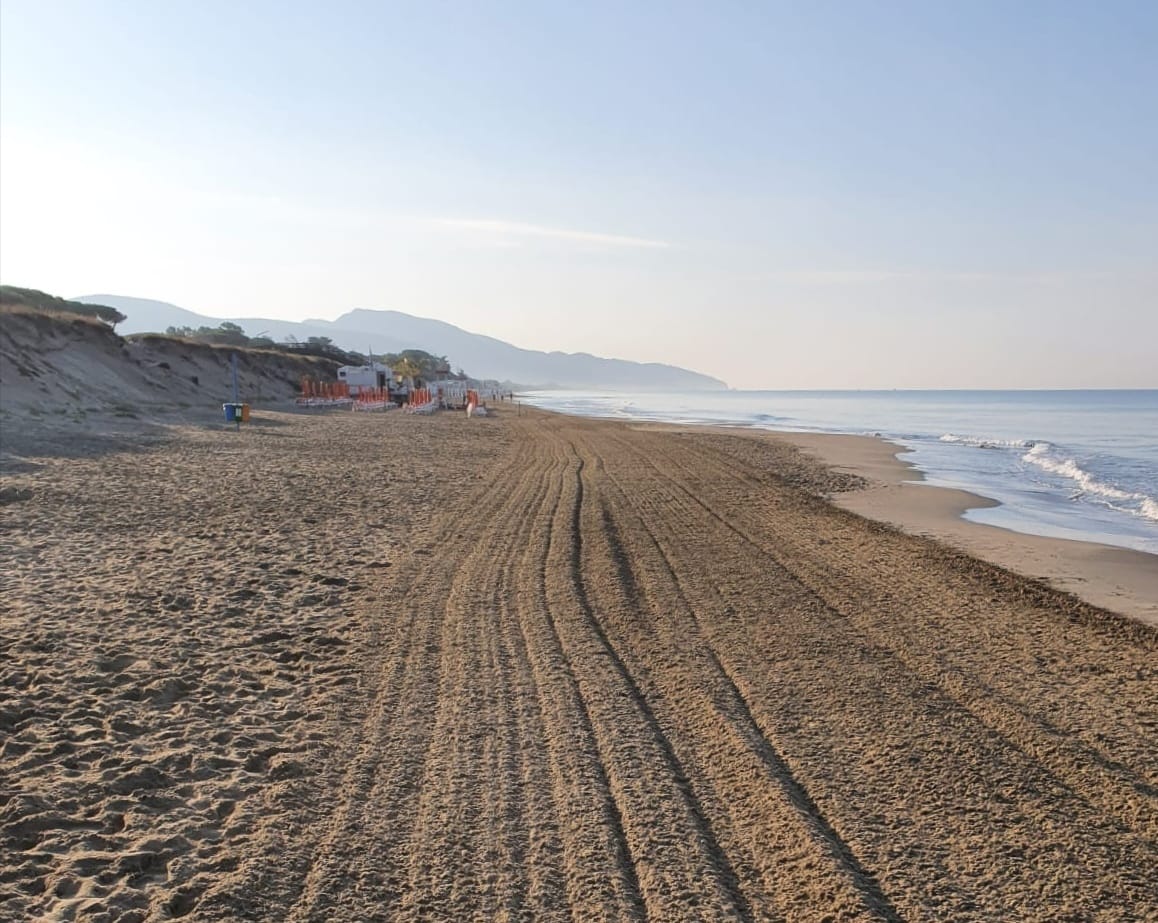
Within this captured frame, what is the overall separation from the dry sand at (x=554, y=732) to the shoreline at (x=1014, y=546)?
1.89 feet

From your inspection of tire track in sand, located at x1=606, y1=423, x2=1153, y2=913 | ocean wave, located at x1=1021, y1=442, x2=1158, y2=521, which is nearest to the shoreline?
ocean wave, located at x1=1021, y1=442, x2=1158, y2=521

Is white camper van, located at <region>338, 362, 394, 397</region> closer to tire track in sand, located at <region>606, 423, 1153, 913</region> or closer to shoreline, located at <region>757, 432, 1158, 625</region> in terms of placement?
shoreline, located at <region>757, 432, 1158, 625</region>

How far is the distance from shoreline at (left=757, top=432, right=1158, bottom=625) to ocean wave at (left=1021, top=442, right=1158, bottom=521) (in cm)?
241

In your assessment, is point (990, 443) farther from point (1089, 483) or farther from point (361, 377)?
point (361, 377)

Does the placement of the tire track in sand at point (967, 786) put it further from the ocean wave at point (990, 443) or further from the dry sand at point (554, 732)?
the ocean wave at point (990, 443)

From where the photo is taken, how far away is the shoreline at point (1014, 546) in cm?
828

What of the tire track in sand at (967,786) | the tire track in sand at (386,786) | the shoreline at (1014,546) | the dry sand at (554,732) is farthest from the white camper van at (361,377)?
the tire track in sand at (967,786)

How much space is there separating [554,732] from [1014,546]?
8360 mm

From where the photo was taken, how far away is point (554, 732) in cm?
445

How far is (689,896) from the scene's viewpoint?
304 cm

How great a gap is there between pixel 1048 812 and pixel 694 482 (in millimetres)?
12119

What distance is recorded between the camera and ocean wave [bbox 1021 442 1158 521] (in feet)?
48.7

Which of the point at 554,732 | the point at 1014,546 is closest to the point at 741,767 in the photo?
the point at 554,732

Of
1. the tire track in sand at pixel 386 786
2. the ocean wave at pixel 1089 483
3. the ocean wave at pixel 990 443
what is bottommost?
the tire track in sand at pixel 386 786
